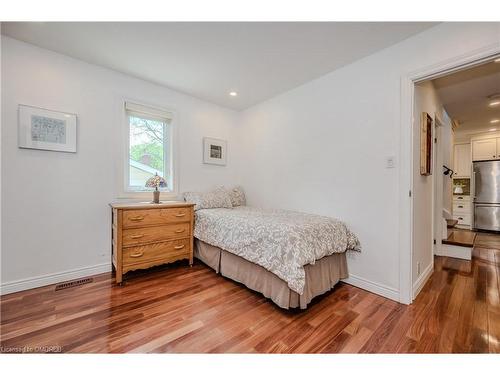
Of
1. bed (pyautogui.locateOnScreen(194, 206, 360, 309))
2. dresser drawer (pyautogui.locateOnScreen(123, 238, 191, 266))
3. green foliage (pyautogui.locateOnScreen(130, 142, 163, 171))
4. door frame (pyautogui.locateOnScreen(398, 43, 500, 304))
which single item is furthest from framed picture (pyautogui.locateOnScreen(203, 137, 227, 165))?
door frame (pyautogui.locateOnScreen(398, 43, 500, 304))

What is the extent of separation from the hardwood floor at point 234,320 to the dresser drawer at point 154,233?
445mm

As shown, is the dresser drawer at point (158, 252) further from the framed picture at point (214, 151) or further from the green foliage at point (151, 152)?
the framed picture at point (214, 151)

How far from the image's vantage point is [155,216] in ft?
7.98

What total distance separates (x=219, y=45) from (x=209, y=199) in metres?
1.88

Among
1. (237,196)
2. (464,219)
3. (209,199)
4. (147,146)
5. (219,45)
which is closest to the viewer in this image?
(219,45)

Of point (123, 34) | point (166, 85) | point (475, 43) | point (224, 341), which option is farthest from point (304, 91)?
point (224, 341)

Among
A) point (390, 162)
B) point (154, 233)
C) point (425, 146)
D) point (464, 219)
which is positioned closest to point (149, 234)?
point (154, 233)

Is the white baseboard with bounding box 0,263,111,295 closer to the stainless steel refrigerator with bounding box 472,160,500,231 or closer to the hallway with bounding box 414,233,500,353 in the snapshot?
the hallway with bounding box 414,233,500,353

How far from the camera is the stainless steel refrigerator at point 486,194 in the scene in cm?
473

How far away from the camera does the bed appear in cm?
172

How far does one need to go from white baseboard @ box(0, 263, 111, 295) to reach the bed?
130 centimetres

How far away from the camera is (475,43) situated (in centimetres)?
158

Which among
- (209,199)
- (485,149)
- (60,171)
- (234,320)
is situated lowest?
(234,320)

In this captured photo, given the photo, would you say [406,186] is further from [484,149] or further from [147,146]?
[484,149]
